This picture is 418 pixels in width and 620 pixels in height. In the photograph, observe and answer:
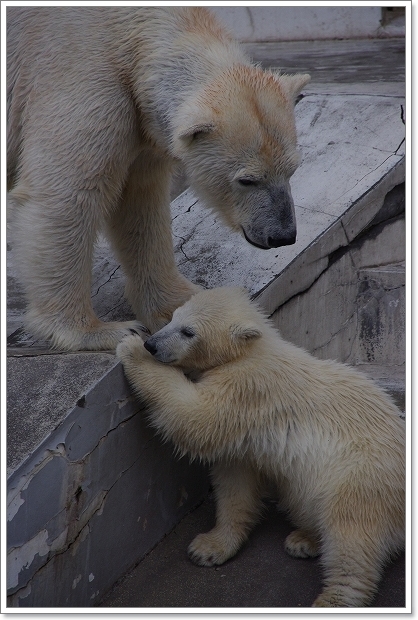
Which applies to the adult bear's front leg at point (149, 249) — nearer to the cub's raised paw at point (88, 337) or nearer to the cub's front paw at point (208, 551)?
the cub's raised paw at point (88, 337)

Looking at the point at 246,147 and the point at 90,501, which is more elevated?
the point at 246,147

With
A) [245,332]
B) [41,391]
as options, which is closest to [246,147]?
[245,332]

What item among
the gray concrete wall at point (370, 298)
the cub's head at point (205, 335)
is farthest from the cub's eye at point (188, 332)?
the gray concrete wall at point (370, 298)

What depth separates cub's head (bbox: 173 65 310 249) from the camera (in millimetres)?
2982

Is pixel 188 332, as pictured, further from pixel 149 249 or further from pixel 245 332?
pixel 149 249

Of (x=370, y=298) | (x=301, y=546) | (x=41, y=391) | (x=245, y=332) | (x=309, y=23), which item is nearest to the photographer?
(x=41, y=391)

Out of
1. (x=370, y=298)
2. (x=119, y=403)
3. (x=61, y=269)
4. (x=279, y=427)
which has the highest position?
(x=61, y=269)

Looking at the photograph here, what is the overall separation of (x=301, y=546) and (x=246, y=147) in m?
1.53

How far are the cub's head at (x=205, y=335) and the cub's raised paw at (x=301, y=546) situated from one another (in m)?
0.75

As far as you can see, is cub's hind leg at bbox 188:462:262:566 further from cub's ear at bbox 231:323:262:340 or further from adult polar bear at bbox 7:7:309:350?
adult polar bear at bbox 7:7:309:350

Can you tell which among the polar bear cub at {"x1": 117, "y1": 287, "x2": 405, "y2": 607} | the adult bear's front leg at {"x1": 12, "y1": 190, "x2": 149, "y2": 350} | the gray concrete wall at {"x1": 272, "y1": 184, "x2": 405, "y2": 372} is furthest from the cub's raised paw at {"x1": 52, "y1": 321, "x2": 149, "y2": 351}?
the gray concrete wall at {"x1": 272, "y1": 184, "x2": 405, "y2": 372}

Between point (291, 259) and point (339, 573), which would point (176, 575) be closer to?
point (339, 573)

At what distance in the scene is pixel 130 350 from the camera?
10.1 ft

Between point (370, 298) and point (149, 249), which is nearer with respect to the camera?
point (149, 249)
